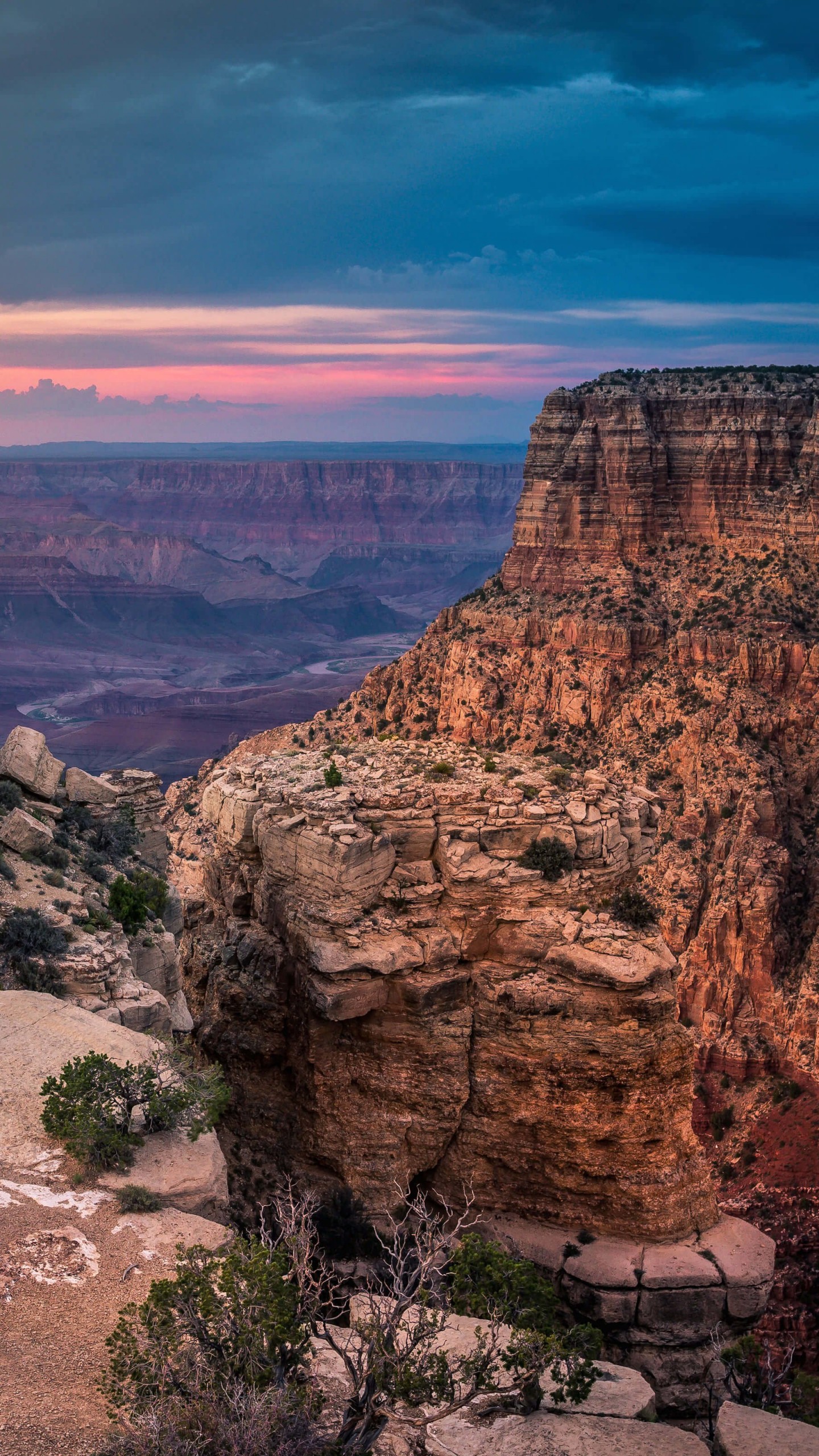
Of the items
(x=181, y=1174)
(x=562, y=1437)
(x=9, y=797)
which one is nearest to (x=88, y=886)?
(x=9, y=797)

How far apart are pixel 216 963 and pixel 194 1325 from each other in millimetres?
14891

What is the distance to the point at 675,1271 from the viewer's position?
24.6 metres

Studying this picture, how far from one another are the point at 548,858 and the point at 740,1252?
932 centimetres

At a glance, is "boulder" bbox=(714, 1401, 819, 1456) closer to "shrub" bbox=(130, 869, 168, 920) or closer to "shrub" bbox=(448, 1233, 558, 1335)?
"shrub" bbox=(448, 1233, 558, 1335)

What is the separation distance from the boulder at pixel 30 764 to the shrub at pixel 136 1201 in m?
12.4

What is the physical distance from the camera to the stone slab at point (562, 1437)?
16469 mm

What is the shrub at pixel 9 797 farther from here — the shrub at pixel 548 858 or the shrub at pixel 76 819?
the shrub at pixel 548 858

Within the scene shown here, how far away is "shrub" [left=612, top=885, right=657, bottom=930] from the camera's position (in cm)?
2545

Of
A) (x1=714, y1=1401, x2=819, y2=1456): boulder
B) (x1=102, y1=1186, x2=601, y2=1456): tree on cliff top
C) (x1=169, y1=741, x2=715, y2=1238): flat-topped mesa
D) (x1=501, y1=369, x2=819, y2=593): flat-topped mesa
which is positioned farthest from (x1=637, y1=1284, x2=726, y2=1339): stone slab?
(x1=501, y1=369, x2=819, y2=593): flat-topped mesa

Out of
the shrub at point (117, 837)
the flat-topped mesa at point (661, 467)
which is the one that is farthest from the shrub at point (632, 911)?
Answer: the flat-topped mesa at point (661, 467)

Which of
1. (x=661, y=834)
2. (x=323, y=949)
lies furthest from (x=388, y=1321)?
(x=661, y=834)

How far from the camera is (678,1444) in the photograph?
679 inches

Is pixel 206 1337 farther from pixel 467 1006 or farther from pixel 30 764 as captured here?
pixel 30 764

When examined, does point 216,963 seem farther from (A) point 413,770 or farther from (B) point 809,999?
(B) point 809,999
